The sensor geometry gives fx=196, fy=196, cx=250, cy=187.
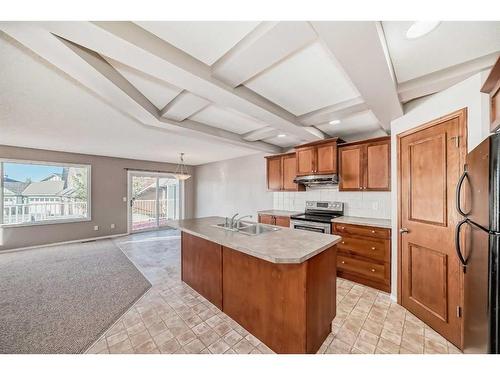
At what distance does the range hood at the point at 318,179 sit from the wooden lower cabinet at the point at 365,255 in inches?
32.0

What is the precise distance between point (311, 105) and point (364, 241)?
200 centimetres

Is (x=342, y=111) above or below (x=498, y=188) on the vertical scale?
above

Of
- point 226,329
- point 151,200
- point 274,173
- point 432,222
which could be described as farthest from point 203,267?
point 151,200

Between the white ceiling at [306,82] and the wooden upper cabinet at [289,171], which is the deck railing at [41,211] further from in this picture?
the white ceiling at [306,82]

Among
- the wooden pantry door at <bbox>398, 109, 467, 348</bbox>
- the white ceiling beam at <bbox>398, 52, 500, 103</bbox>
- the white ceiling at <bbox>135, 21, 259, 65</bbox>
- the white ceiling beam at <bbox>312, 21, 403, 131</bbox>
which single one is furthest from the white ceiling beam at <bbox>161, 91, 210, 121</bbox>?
the wooden pantry door at <bbox>398, 109, 467, 348</bbox>

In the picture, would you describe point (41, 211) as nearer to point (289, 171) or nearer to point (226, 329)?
point (226, 329)

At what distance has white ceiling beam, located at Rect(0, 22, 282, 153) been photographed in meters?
1.20

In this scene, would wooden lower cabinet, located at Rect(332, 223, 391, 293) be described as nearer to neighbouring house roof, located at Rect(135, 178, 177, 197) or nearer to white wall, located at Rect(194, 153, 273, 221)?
white wall, located at Rect(194, 153, 273, 221)

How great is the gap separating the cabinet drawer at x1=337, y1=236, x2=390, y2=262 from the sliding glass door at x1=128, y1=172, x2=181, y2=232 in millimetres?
5529

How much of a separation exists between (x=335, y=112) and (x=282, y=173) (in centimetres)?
196

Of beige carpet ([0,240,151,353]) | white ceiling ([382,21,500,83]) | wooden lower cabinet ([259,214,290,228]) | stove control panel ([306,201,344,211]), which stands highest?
white ceiling ([382,21,500,83])

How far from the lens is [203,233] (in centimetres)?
209
